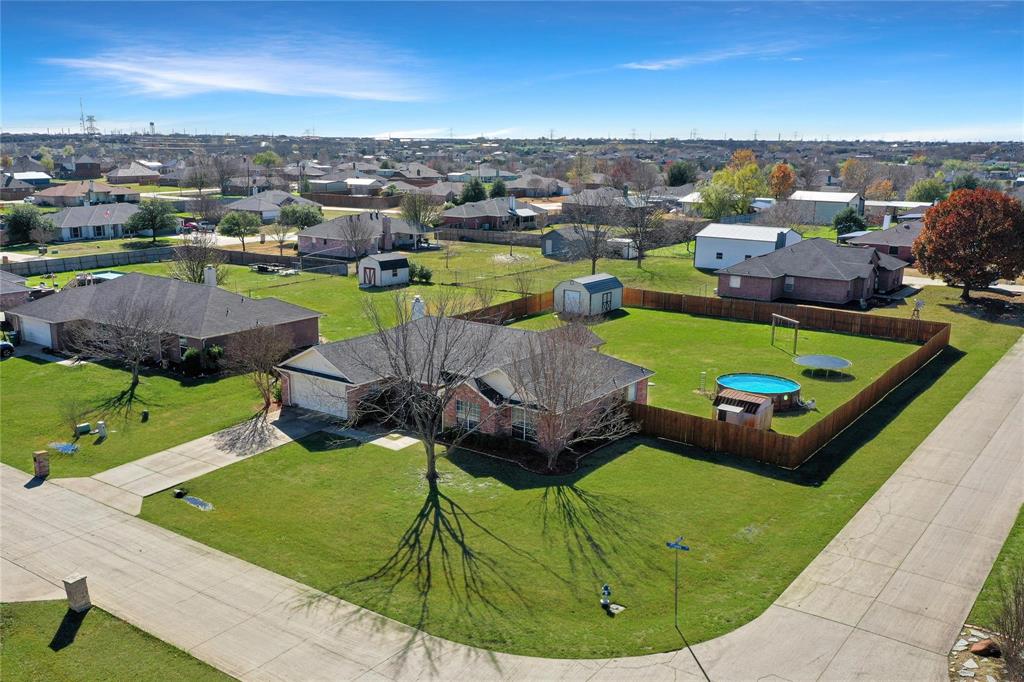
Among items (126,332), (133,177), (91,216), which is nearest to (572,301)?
(126,332)

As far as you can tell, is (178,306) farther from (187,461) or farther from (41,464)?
(41,464)

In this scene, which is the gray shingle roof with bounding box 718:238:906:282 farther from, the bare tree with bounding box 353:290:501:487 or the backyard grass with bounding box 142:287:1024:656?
the bare tree with bounding box 353:290:501:487

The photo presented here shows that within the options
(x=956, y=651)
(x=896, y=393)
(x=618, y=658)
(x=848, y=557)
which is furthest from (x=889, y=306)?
(x=618, y=658)

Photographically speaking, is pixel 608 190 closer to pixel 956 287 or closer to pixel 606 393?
pixel 956 287

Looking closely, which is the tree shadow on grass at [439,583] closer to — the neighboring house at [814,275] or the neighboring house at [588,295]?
the neighboring house at [588,295]

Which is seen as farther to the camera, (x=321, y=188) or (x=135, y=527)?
(x=321, y=188)

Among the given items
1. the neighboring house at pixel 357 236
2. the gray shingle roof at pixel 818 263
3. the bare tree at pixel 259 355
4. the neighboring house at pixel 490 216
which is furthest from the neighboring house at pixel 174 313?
the neighboring house at pixel 490 216

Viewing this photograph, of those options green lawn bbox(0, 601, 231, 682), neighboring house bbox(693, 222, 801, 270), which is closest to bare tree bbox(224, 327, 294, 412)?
green lawn bbox(0, 601, 231, 682)
